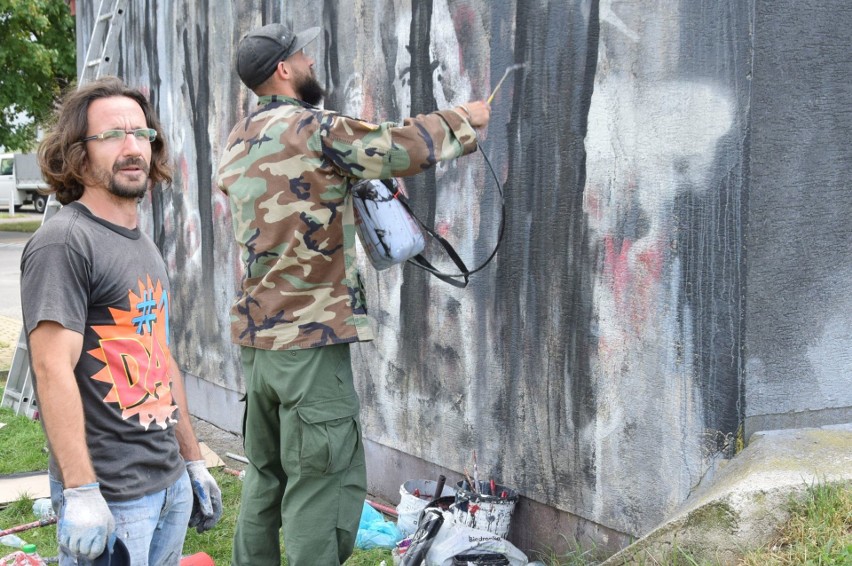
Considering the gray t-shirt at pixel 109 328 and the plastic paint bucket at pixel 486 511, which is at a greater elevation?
the gray t-shirt at pixel 109 328

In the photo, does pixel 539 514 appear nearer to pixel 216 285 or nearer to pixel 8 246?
pixel 216 285

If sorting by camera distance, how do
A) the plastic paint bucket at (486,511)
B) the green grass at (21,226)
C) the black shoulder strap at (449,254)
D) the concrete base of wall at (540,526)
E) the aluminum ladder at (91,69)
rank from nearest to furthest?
the black shoulder strap at (449,254), the concrete base of wall at (540,526), the plastic paint bucket at (486,511), the aluminum ladder at (91,69), the green grass at (21,226)

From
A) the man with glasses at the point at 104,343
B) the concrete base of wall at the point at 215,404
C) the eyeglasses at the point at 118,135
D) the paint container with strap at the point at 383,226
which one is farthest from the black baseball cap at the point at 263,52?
the concrete base of wall at the point at 215,404

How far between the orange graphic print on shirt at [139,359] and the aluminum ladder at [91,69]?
16.6 ft

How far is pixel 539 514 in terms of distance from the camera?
167 inches

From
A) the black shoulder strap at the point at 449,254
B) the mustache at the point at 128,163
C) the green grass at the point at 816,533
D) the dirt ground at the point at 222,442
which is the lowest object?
the dirt ground at the point at 222,442

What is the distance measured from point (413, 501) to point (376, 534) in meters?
0.24

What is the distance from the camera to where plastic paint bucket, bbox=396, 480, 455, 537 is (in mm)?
4590

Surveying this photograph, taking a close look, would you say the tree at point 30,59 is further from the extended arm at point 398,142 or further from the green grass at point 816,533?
the green grass at point 816,533

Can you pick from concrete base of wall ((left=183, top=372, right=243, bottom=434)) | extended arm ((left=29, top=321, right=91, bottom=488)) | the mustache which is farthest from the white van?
extended arm ((left=29, top=321, right=91, bottom=488))

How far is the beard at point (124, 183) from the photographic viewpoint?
108 inches

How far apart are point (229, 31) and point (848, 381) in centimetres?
475

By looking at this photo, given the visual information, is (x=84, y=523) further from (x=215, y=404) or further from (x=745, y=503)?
(x=215, y=404)

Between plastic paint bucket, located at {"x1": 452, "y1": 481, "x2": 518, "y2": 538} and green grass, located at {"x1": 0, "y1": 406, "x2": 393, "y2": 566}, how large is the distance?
17.7 inches
